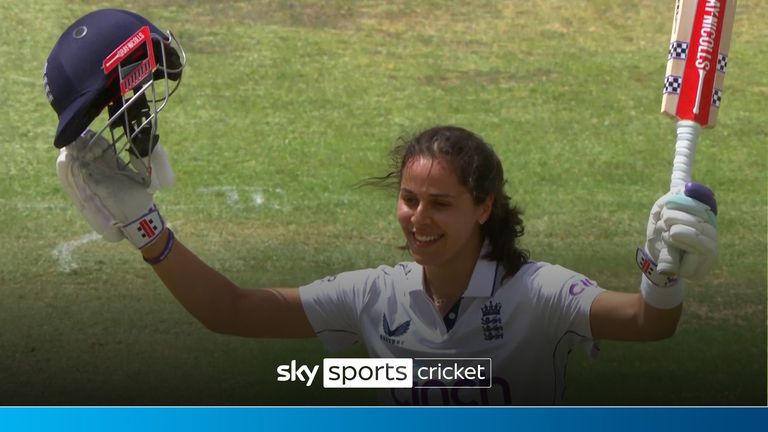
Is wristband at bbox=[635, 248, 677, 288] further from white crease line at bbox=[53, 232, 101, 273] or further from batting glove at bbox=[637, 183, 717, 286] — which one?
white crease line at bbox=[53, 232, 101, 273]

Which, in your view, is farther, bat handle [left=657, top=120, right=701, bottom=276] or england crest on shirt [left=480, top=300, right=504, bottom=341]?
england crest on shirt [left=480, top=300, right=504, bottom=341]

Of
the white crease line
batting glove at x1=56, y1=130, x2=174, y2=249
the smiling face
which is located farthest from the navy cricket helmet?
the white crease line

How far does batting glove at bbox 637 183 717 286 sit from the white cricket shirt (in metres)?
0.35

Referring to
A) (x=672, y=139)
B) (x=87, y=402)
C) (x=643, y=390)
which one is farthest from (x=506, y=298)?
(x=672, y=139)

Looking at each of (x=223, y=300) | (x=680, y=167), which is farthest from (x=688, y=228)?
(x=223, y=300)

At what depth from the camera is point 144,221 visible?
377 centimetres

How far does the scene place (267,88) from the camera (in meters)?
10.0

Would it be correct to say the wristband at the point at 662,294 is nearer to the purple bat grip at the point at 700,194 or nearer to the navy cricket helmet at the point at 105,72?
the purple bat grip at the point at 700,194

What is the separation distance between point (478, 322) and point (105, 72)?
3.76 feet

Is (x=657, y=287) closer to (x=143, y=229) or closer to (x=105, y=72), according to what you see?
(x=143, y=229)

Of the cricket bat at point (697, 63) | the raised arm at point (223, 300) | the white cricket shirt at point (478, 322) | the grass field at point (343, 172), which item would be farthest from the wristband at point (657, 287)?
the grass field at point (343, 172)

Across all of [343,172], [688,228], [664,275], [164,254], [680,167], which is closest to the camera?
[688,228]

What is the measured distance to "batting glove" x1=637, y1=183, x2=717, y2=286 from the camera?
3383mm

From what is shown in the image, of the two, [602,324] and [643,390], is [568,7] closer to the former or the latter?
[643,390]
